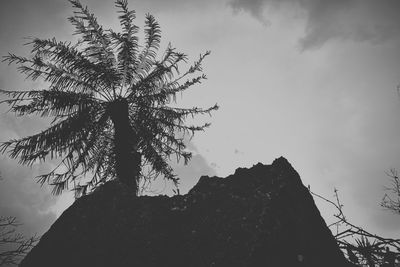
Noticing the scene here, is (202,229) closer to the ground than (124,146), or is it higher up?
closer to the ground

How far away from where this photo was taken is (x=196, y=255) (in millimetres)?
1259

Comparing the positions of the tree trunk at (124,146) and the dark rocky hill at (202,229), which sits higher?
the tree trunk at (124,146)

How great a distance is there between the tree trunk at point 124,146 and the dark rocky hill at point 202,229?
3.56 m

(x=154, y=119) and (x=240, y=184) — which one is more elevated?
(x=154, y=119)

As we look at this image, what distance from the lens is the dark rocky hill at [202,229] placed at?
1228 millimetres

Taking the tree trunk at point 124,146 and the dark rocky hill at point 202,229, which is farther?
the tree trunk at point 124,146

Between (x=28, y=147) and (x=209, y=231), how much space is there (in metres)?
5.35

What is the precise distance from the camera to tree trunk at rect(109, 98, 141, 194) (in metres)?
5.07

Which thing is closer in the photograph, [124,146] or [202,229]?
[202,229]

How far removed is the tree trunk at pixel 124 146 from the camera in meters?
5.07

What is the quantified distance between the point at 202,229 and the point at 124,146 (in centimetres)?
425

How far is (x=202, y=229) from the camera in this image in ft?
4.49

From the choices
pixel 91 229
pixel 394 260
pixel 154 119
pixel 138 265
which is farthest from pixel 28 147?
pixel 394 260

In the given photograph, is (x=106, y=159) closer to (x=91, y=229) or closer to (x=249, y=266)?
(x=91, y=229)
